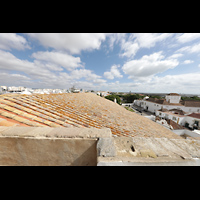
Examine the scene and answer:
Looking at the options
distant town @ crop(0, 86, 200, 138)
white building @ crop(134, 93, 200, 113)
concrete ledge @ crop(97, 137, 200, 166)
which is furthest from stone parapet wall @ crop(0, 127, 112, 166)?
white building @ crop(134, 93, 200, 113)

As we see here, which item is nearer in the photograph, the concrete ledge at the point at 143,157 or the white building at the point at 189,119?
the concrete ledge at the point at 143,157

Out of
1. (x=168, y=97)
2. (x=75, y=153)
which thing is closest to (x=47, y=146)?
(x=75, y=153)

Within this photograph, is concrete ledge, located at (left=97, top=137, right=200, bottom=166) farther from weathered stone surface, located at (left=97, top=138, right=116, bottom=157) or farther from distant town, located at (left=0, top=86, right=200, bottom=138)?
distant town, located at (left=0, top=86, right=200, bottom=138)

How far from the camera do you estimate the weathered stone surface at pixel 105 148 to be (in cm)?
124

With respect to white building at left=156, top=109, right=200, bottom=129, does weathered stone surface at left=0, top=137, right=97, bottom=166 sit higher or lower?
higher

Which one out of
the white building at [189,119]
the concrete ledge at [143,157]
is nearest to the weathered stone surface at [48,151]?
the concrete ledge at [143,157]

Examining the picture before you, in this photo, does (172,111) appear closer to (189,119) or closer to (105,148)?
(189,119)

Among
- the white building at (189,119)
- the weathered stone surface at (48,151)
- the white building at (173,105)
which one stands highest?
the weathered stone surface at (48,151)

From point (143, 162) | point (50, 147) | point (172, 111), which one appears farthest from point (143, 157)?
point (172, 111)

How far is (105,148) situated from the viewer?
1.27m

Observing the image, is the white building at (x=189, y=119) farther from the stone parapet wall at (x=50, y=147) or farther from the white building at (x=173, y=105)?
the stone parapet wall at (x=50, y=147)

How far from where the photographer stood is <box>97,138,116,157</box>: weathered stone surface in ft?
4.07

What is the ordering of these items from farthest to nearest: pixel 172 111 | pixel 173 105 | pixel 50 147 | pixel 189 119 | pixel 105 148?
1. pixel 173 105
2. pixel 172 111
3. pixel 189 119
4. pixel 50 147
5. pixel 105 148
